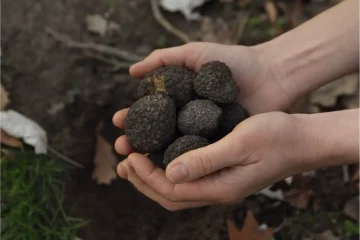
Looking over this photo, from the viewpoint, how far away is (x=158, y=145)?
1.63 metres

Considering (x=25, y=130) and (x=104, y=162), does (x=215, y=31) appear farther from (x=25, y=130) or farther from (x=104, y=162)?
(x=25, y=130)

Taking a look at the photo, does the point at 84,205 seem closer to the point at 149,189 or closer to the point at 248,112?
the point at 149,189

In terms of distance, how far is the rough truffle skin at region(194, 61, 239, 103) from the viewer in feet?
5.50

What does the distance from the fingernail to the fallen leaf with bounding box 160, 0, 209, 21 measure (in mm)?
1352

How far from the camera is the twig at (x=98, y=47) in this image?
2.42 m

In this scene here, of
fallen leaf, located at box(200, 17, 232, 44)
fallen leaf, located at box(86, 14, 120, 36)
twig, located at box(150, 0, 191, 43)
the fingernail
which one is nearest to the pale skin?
the fingernail

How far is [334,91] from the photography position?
230 cm

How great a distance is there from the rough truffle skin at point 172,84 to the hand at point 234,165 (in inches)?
9.9

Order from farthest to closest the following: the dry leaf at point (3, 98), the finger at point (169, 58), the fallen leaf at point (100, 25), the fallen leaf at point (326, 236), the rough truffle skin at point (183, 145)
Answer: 1. the fallen leaf at point (100, 25)
2. the dry leaf at point (3, 98)
3. the fallen leaf at point (326, 236)
4. the finger at point (169, 58)
5. the rough truffle skin at point (183, 145)

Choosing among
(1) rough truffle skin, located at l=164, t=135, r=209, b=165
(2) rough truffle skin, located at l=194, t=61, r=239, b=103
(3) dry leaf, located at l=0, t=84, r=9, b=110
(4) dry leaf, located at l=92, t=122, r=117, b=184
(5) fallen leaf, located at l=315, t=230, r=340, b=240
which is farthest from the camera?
(3) dry leaf, located at l=0, t=84, r=9, b=110

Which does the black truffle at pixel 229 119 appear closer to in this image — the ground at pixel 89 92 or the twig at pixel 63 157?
the ground at pixel 89 92

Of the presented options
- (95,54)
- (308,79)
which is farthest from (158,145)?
(95,54)

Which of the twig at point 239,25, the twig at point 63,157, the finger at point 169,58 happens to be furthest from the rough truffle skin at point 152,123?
the twig at point 239,25

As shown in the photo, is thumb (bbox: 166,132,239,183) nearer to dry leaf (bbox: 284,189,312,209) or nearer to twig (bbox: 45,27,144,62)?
dry leaf (bbox: 284,189,312,209)
